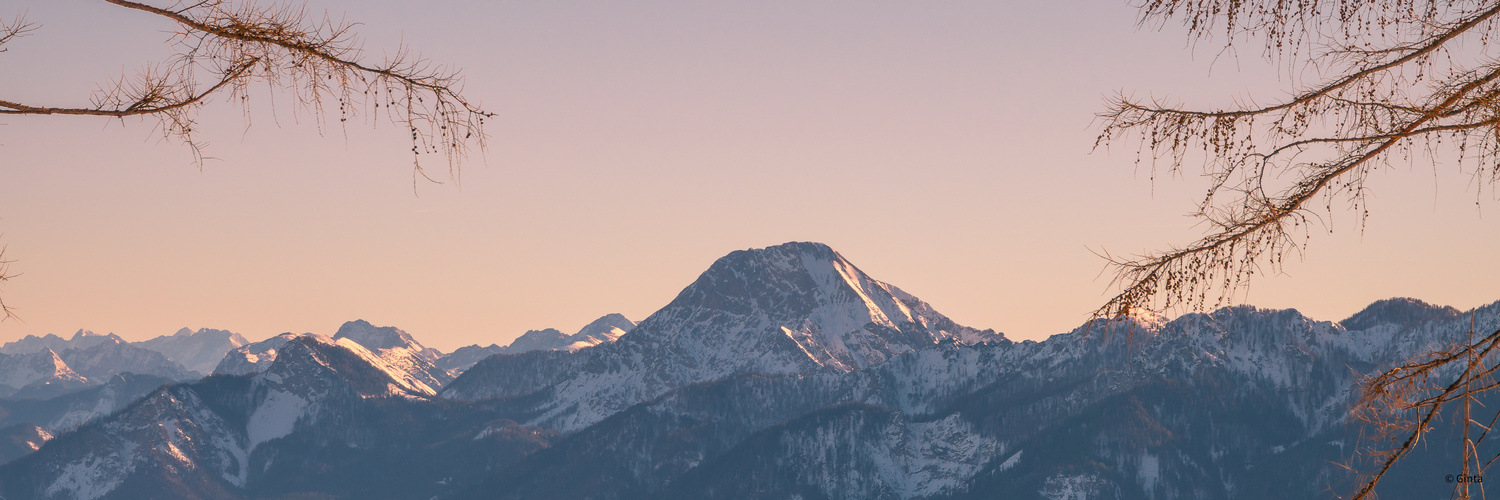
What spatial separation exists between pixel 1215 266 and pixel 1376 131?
5.34 feet

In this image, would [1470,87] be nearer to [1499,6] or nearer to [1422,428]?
[1499,6]

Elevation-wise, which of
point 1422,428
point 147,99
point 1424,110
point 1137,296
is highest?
point 147,99

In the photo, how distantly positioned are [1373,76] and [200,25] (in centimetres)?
911

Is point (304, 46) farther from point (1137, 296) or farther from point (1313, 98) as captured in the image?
point (1313, 98)

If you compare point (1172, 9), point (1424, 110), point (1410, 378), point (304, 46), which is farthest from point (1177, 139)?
point (304, 46)

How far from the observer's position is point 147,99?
11.0m

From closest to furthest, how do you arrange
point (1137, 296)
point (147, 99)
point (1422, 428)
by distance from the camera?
point (1422, 428) < point (1137, 296) < point (147, 99)

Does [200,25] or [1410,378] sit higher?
[200,25]

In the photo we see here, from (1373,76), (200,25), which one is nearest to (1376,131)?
(1373,76)

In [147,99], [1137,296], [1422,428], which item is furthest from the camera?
[147,99]

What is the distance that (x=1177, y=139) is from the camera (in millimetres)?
10781

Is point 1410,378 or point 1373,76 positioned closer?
point 1410,378

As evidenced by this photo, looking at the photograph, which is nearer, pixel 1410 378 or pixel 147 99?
pixel 1410 378

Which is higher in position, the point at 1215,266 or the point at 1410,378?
the point at 1215,266
